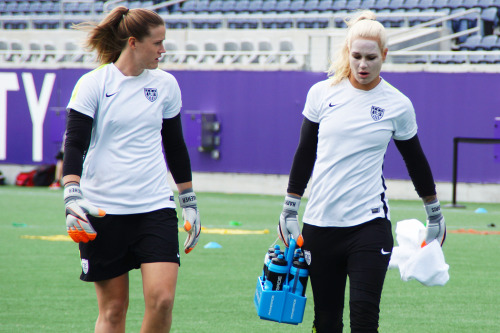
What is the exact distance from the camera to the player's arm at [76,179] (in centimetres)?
436

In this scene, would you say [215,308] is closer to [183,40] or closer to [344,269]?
[344,269]

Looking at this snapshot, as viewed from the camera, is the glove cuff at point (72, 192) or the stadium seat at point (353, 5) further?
the stadium seat at point (353, 5)

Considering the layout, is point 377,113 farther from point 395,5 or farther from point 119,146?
point 395,5

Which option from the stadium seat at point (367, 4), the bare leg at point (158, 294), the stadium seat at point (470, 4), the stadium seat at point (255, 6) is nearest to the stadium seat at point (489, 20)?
the stadium seat at point (470, 4)

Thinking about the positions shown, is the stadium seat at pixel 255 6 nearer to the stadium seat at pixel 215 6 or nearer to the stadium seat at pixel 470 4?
the stadium seat at pixel 215 6

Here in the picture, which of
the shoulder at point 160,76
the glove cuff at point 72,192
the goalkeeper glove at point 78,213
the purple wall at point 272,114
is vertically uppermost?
the shoulder at point 160,76

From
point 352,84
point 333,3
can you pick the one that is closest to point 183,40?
point 333,3

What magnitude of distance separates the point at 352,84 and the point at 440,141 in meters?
15.6

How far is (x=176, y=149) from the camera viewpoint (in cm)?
501

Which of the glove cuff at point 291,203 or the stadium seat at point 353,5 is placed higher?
the glove cuff at point 291,203

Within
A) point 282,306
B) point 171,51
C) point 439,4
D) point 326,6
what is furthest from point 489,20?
point 282,306

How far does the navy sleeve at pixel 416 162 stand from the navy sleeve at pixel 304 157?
42 centimetres

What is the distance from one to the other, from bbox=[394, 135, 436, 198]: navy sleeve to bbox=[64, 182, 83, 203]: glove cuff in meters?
Result: 1.61

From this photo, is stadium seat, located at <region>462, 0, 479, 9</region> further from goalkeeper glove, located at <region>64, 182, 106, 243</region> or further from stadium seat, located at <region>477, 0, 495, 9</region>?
goalkeeper glove, located at <region>64, 182, 106, 243</region>
